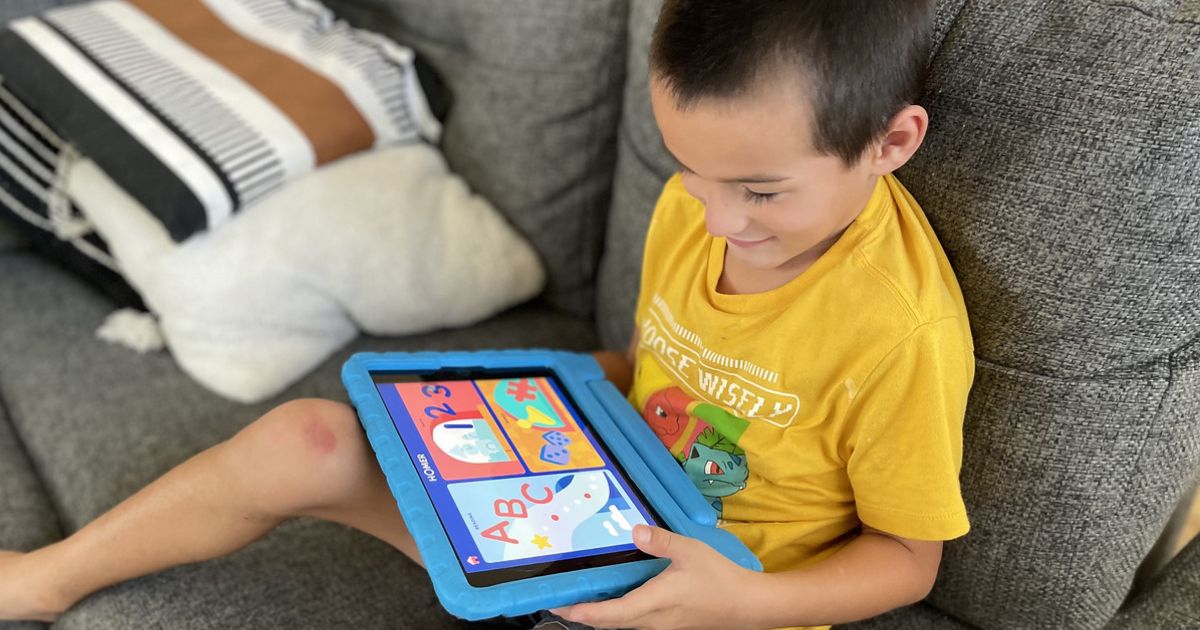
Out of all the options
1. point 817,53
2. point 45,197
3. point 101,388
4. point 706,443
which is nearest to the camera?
point 817,53

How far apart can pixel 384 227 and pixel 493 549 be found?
Result: 2.17 ft

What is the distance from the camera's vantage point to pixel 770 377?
2.72 feet

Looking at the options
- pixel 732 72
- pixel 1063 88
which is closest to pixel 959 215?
pixel 1063 88

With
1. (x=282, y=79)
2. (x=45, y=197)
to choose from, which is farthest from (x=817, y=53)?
(x=45, y=197)

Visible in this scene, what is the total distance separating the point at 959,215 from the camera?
2.68 feet

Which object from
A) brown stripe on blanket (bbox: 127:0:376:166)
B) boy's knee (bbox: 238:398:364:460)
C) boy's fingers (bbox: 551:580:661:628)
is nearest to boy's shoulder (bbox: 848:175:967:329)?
boy's fingers (bbox: 551:580:661:628)

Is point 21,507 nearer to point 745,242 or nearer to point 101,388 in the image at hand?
point 101,388

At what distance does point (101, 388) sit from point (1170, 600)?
123 centimetres

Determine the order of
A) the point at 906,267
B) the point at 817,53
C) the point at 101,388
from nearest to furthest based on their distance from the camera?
the point at 817,53 → the point at 906,267 → the point at 101,388

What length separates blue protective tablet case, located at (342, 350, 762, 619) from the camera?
0.69 metres

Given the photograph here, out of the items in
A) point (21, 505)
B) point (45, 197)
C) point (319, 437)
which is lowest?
point (21, 505)

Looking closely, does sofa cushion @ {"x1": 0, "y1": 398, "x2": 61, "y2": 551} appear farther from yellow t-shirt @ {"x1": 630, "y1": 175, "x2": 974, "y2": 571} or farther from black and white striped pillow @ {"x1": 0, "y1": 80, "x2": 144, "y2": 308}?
yellow t-shirt @ {"x1": 630, "y1": 175, "x2": 974, "y2": 571}

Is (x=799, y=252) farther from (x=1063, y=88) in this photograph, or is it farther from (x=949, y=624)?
(x=949, y=624)

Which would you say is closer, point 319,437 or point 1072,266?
point 1072,266
